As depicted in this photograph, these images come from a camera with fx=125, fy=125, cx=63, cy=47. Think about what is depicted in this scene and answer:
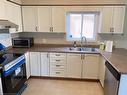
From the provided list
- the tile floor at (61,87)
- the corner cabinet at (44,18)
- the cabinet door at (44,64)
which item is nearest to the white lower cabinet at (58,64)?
the cabinet door at (44,64)

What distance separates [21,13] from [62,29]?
51.0 inches

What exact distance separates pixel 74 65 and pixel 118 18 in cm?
179

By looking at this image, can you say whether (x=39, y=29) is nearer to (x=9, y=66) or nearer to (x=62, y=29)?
(x=62, y=29)

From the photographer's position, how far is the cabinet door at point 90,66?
3371 millimetres

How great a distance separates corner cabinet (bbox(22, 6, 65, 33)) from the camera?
362cm

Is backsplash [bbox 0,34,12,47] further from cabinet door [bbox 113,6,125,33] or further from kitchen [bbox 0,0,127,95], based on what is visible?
cabinet door [bbox 113,6,125,33]

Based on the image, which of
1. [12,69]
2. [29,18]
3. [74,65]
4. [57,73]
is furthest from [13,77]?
[29,18]

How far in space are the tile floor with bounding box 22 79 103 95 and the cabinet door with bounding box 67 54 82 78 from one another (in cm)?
22

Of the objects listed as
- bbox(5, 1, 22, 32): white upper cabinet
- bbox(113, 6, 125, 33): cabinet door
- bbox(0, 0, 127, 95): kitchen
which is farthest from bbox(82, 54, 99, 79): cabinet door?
bbox(5, 1, 22, 32): white upper cabinet

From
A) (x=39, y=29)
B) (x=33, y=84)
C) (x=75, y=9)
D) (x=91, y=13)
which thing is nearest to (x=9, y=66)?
(x=33, y=84)

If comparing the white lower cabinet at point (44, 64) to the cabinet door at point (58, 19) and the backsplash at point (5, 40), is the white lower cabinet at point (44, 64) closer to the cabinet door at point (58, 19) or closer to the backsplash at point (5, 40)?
the cabinet door at point (58, 19)

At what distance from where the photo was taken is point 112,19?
138 inches

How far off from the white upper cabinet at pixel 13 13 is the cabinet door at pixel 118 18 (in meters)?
2.68

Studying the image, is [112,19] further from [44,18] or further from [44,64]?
[44,64]
